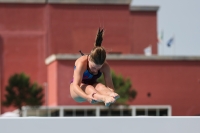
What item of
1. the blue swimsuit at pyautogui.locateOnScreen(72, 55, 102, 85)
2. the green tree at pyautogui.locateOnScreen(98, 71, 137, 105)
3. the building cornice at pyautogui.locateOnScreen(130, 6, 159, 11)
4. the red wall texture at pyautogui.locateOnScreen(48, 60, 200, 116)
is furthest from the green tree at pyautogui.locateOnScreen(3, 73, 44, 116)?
the blue swimsuit at pyautogui.locateOnScreen(72, 55, 102, 85)

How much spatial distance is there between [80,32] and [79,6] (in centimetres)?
241

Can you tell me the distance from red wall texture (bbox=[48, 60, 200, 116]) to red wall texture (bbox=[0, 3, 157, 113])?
5.02 m

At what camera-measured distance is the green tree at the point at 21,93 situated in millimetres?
51594

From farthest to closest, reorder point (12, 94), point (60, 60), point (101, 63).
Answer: point (12, 94) < point (60, 60) < point (101, 63)

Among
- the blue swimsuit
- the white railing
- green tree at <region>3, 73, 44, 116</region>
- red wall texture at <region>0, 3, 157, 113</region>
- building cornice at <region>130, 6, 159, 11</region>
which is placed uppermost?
building cornice at <region>130, 6, 159, 11</region>

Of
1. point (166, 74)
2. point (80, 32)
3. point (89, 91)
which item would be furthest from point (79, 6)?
point (89, 91)

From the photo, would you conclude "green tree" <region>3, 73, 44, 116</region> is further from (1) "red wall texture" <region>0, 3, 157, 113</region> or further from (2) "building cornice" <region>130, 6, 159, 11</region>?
(2) "building cornice" <region>130, 6, 159, 11</region>

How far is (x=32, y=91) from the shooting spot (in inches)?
2053

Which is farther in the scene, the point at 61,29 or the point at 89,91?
the point at 61,29

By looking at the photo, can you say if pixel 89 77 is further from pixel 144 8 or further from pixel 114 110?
pixel 144 8

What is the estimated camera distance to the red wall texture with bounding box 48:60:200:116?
4834cm

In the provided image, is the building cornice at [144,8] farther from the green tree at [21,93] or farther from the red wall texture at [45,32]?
the green tree at [21,93]

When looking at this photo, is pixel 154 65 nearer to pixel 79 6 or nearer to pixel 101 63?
pixel 79 6

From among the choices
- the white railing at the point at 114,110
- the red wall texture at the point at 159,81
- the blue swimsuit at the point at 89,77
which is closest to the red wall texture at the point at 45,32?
the red wall texture at the point at 159,81
